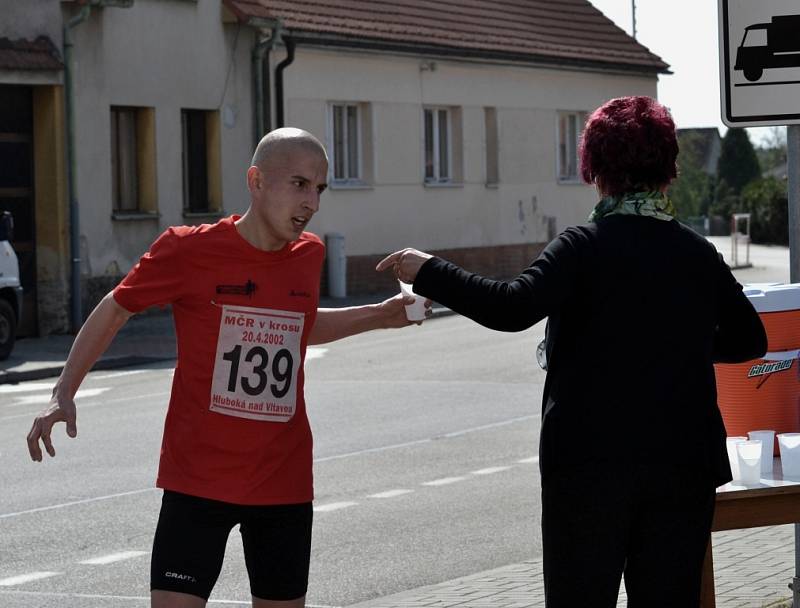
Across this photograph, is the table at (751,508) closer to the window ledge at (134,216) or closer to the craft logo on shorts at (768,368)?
the craft logo on shorts at (768,368)

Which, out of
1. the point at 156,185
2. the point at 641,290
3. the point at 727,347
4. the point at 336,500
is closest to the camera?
the point at 641,290

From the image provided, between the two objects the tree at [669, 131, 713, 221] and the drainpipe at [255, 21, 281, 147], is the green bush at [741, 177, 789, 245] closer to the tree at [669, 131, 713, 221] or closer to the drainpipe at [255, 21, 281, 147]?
the tree at [669, 131, 713, 221]

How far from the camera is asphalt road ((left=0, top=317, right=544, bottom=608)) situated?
8539mm

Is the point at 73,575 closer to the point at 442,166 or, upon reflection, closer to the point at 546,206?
the point at 442,166

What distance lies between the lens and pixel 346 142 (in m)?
33.6

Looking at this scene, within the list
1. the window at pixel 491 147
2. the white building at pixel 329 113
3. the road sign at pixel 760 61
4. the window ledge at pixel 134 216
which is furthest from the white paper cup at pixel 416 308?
the window at pixel 491 147

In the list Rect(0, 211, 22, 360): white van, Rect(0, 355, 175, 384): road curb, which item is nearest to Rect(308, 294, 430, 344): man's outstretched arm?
Rect(0, 355, 175, 384): road curb

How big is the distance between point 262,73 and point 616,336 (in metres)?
26.6

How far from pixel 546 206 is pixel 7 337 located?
2051cm

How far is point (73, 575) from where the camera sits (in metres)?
8.55

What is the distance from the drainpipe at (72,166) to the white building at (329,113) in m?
0.08

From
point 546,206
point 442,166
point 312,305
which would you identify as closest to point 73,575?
point 312,305

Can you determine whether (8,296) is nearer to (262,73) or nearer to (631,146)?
(262,73)

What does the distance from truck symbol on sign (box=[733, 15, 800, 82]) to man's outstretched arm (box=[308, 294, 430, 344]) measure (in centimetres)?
149
